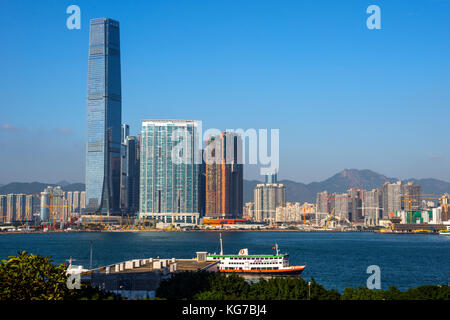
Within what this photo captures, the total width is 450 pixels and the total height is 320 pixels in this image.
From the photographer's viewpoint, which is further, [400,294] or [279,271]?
[279,271]

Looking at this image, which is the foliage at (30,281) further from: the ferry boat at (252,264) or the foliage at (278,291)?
the ferry boat at (252,264)

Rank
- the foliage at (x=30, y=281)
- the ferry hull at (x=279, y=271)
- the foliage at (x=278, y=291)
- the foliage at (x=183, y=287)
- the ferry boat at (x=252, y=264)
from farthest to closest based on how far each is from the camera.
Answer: the ferry boat at (x=252, y=264)
the ferry hull at (x=279, y=271)
the foliage at (x=183, y=287)
the foliage at (x=278, y=291)
the foliage at (x=30, y=281)

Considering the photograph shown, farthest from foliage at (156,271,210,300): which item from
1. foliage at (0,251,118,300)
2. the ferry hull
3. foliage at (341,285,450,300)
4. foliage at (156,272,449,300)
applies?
the ferry hull

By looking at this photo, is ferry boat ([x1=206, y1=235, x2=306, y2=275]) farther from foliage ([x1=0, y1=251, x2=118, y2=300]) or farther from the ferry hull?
foliage ([x1=0, y1=251, x2=118, y2=300])

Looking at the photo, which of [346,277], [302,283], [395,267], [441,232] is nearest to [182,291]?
[302,283]

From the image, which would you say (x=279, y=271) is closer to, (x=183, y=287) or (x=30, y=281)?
(x=183, y=287)

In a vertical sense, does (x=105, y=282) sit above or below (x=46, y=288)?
below

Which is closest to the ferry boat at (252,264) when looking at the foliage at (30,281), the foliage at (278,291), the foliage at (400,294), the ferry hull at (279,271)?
the ferry hull at (279,271)

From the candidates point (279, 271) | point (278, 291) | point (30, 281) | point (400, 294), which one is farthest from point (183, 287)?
point (279, 271)
